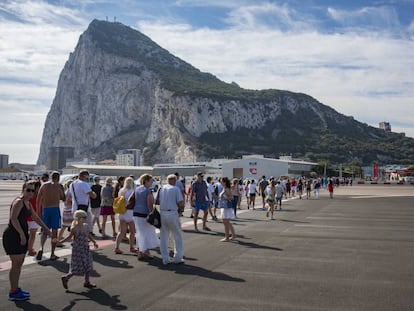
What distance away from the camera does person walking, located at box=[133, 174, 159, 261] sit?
31.0 ft

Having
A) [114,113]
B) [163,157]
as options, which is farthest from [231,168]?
[114,113]

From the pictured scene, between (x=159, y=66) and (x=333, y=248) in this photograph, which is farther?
(x=159, y=66)

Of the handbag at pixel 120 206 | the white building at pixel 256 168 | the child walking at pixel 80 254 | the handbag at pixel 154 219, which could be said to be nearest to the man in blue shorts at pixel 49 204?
the handbag at pixel 120 206

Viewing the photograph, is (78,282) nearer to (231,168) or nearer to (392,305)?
(392,305)

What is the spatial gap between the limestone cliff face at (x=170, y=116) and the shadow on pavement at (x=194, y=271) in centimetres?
13515

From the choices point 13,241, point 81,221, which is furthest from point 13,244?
point 81,221

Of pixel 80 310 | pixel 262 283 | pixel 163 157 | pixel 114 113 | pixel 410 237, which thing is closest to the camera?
pixel 80 310

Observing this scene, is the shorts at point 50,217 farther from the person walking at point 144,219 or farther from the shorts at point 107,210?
the shorts at point 107,210

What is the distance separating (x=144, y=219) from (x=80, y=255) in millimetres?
2452

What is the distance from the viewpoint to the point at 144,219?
959 centimetres

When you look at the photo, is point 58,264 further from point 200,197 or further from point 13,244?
point 200,197

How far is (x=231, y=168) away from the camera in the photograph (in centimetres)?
9219

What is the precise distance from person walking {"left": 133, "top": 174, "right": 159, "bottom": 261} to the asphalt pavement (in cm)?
29

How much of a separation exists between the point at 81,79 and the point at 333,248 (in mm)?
197896
